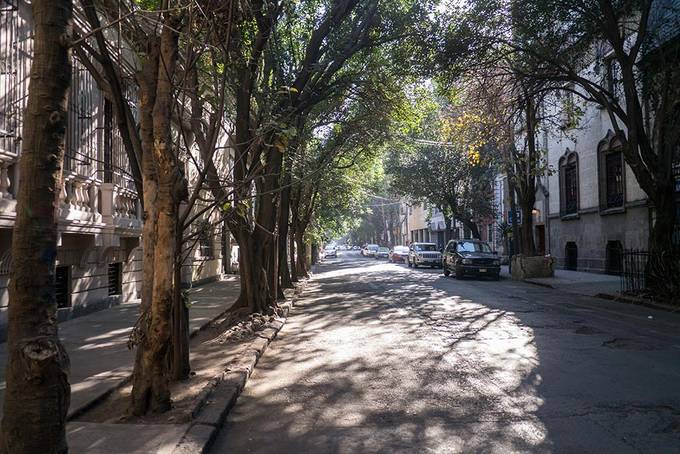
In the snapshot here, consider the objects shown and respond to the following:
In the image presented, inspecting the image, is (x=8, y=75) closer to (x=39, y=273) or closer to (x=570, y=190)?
(x=39, y=273)

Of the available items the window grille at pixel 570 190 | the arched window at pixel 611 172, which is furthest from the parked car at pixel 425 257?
the arched window at pixel 611 172

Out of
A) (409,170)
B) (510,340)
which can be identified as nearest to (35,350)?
(510,340)

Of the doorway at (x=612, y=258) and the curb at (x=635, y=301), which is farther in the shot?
the doorway at (x=612, y=258)


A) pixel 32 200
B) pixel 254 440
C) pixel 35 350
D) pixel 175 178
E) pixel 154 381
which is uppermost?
pixel 175 178

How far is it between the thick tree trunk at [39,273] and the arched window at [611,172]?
2394 centimetres

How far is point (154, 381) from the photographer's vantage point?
16.9ft

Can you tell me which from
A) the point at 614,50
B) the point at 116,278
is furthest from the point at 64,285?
the point at 614,50

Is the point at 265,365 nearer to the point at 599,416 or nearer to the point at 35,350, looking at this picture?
the point at 599,416

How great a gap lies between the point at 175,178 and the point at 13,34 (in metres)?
6.19

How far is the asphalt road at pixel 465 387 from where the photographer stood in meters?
4.77

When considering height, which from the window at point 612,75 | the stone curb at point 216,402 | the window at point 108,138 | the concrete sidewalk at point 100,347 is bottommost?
the stone curb at point 216,402

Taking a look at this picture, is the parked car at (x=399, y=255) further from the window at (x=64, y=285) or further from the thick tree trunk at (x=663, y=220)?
the window at (x=64, y=285)

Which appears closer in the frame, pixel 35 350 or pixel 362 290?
pixel 35 350

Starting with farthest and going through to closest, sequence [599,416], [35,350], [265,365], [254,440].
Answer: [265,365] → [599,416] → [254,440] → [35,350]
